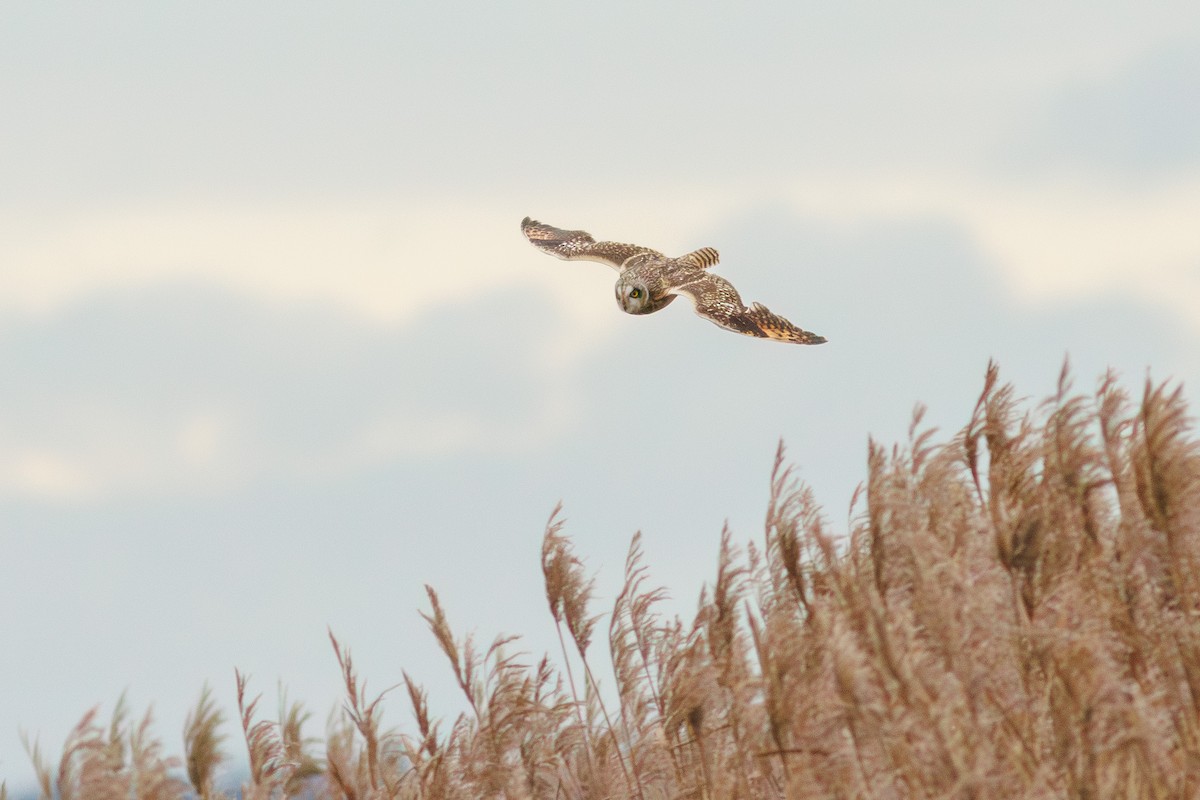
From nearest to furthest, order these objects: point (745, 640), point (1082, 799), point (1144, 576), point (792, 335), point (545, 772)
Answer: point (1082, 799) < point (1144, 576) < point (745, 640) < point (545, 772) < point (792, 335)

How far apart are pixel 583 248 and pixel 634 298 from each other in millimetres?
2441

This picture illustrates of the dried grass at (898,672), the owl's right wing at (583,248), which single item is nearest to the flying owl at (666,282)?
the owl's right wing at (583,248)

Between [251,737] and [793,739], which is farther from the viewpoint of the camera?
[251,737]

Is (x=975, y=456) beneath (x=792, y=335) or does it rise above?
beneath

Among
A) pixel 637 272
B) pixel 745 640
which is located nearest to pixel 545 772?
pixel 745 640

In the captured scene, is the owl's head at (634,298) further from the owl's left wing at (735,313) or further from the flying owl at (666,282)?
the owl's left wing at (735,313)

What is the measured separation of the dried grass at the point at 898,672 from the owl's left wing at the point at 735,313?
463 centimetres

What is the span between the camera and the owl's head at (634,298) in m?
14.1

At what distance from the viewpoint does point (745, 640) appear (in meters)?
5.68

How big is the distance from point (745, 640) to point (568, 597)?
839mm

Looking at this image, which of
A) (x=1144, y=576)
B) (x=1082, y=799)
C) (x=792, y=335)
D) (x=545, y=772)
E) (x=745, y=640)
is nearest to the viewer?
(x=1082, y=799)

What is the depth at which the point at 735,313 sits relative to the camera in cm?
1172

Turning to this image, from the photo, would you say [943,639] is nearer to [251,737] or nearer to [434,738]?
[434,738]

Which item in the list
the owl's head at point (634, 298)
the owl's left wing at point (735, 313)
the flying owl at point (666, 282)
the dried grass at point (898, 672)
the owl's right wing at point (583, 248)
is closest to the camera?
the dried grass at point (898, 672)
